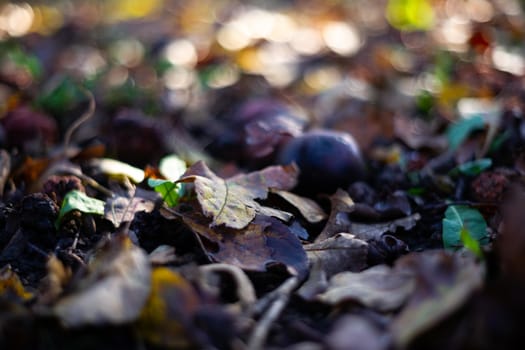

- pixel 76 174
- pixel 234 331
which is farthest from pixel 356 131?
pixel 234 331

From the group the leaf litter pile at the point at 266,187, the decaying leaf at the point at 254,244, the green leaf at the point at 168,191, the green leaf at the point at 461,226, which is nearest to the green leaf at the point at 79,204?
the leaf litter pile at the point at 266,187

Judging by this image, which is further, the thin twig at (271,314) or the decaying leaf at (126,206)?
the decaying leaf at (126,206)

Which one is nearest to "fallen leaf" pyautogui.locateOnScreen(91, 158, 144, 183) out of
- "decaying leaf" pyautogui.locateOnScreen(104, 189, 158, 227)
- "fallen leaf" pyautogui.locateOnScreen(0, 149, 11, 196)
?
"decaying leaf" pyautogui.locateOnScreen(104, 189, 158, 227)

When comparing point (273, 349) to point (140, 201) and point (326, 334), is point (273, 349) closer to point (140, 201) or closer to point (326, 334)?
point (326, 334)

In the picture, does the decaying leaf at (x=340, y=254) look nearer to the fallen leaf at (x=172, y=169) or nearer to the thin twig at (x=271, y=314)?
the thin twig at (x=271, y=314)

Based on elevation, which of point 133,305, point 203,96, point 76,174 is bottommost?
point 203,96

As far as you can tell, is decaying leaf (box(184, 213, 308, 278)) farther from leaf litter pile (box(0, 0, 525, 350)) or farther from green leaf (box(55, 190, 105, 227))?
green leaf (box(55, 190, 105, 227))

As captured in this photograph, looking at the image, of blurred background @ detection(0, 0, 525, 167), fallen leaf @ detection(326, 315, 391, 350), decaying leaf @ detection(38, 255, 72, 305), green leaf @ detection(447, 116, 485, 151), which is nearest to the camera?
fallen leaf @ detection(326, 315, 391, 350)
